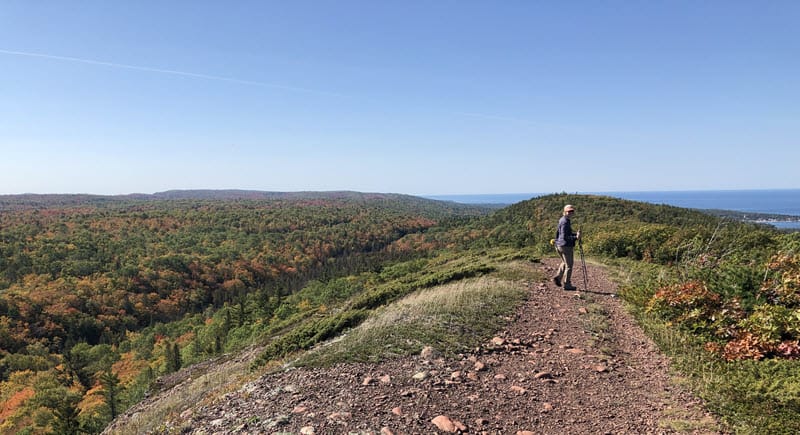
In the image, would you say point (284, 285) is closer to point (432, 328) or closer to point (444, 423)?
point (432, 328)

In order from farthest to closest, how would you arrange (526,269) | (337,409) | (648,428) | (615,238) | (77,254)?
(77,254)
(615,238)
(526,269)
(337,409)
(648,428)

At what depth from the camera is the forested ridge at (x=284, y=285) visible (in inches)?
271

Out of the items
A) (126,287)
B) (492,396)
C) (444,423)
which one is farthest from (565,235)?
(126,287)

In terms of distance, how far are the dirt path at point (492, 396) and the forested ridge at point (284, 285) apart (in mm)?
709

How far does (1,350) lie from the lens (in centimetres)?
6009

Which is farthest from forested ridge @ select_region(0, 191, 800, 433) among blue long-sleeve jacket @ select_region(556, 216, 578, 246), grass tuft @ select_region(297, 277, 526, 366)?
blue long-sleeve jacket @ select_region(556, 216, 578, 246)

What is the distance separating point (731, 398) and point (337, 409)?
15.1 feet

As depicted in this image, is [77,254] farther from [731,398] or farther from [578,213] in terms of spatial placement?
[731,398]

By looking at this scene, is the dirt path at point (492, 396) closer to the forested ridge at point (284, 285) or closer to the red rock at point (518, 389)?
the red rock at point (518, 389)

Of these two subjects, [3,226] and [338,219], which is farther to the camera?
[338,219]

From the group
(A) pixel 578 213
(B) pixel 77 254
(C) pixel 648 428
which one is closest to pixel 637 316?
(C) pixel 648 428

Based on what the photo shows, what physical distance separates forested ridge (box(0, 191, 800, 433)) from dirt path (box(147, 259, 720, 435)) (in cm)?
71

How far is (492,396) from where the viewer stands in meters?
5.11

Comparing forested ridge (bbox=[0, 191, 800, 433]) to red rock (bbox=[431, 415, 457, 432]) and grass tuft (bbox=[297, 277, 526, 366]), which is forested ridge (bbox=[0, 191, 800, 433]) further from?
red rock (bbox=[431, 415, 457, 432])
